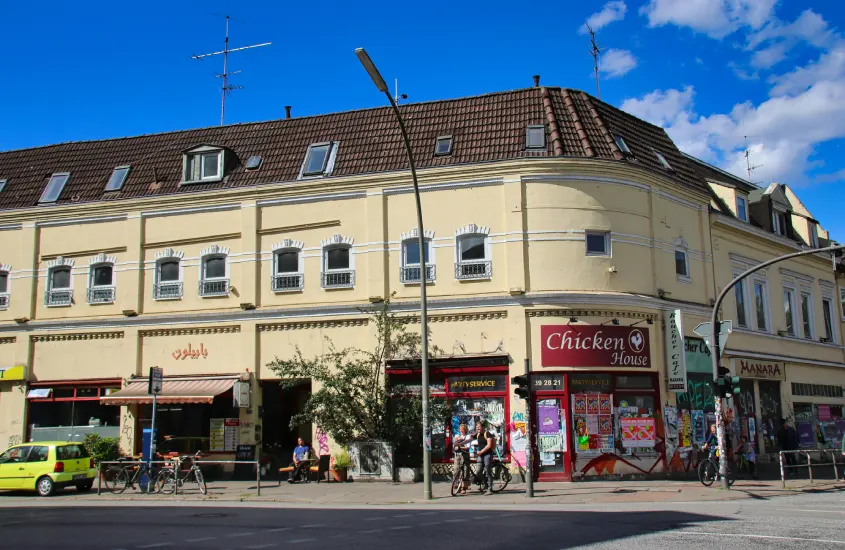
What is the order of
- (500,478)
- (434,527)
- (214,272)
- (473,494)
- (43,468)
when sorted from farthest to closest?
1. (214,272)
2. (43,468)
3. (500,478)
4. (473,494)
5. (434,527)

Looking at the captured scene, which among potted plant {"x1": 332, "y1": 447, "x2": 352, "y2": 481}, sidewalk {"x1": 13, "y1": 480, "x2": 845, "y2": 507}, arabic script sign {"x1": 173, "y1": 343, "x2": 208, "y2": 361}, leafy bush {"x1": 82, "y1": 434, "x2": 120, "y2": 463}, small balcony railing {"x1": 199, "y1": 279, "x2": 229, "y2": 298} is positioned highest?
small balcony railing {"x1": 199, "y1": 279, "x2": 229, "y2": 298}

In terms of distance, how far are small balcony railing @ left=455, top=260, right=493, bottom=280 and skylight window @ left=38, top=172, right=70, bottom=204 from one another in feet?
48.1

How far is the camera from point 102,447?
25562 mm

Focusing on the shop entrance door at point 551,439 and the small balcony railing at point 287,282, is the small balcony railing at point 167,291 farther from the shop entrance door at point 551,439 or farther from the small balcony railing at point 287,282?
the shop entrance door at point 551,439

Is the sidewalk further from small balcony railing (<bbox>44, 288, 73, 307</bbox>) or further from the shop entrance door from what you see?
small balcony railing (<bbox>44, 288, 73, 307</bbox>)

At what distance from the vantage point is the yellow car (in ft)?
73.4

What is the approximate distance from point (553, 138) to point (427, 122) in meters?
4.24

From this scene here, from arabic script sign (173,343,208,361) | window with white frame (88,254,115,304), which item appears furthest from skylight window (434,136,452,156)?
window with white frame (88,254,115,304)

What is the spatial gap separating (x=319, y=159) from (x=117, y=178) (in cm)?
746

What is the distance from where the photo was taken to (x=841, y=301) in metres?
35.7

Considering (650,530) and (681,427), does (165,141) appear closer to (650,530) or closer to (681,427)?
(681,427)

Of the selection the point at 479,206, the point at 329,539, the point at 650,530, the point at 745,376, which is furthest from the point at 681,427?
the point at 329,539

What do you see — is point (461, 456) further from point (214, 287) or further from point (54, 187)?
point (54, 187)

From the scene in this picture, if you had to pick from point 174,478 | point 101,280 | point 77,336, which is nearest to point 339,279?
point 174,478
